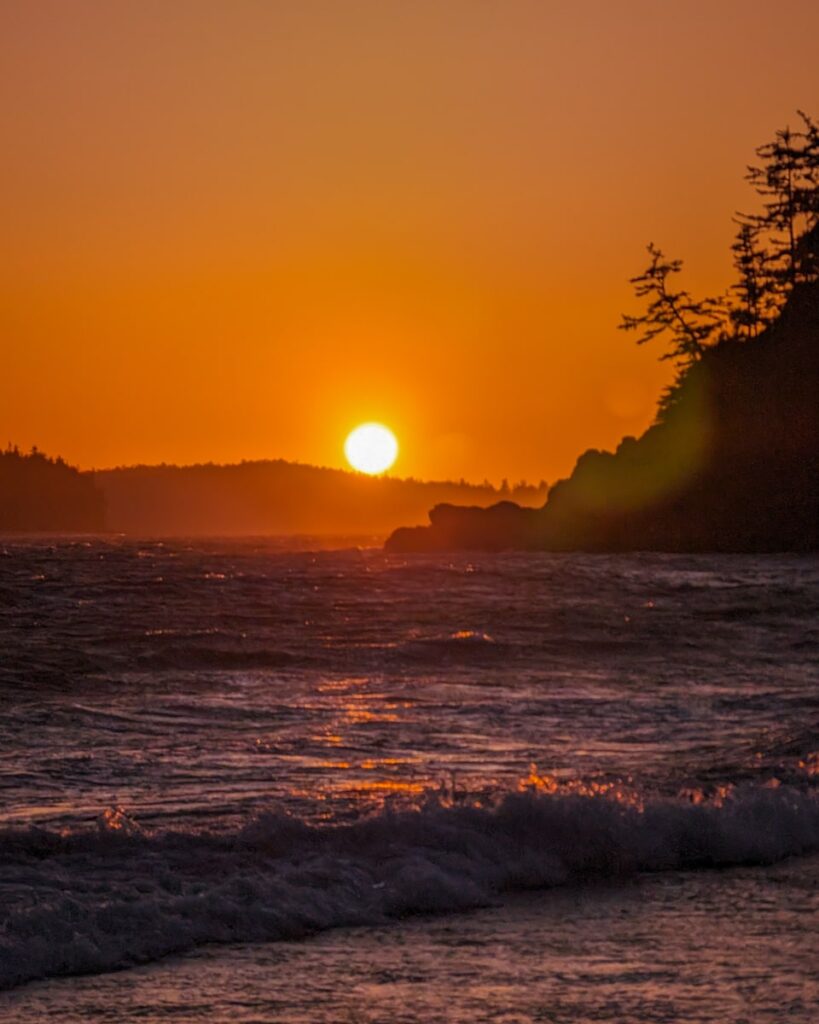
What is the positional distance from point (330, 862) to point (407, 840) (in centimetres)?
71

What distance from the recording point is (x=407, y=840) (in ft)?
31.1

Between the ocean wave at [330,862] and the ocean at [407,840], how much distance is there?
2cm

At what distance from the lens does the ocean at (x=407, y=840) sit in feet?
22.5

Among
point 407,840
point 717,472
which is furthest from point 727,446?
point 407,840

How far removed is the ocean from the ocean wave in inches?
0.8

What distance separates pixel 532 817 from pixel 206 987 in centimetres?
360

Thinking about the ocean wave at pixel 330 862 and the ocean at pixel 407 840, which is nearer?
the ocean at pixel 407 840


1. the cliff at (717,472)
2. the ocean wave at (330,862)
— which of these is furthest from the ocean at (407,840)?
the cliff at (717,472)

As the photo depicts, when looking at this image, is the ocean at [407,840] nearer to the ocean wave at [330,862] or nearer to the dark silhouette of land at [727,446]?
the ocean wave at [330,862]

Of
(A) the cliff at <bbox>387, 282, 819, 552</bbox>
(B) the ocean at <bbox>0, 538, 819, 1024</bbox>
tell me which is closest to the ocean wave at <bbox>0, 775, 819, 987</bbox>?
(B) the ocean at <bbox>0, 538, 819, 1024</bbox>

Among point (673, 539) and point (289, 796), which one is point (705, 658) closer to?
point (289, 796)

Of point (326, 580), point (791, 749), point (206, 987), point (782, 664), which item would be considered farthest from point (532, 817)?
point (326, 580)

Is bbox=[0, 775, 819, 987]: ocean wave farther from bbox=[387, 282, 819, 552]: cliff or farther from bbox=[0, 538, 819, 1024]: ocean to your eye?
bbox=[387, 282, 819, 552]: cliff

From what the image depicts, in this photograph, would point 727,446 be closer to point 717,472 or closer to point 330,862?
point 717,472
